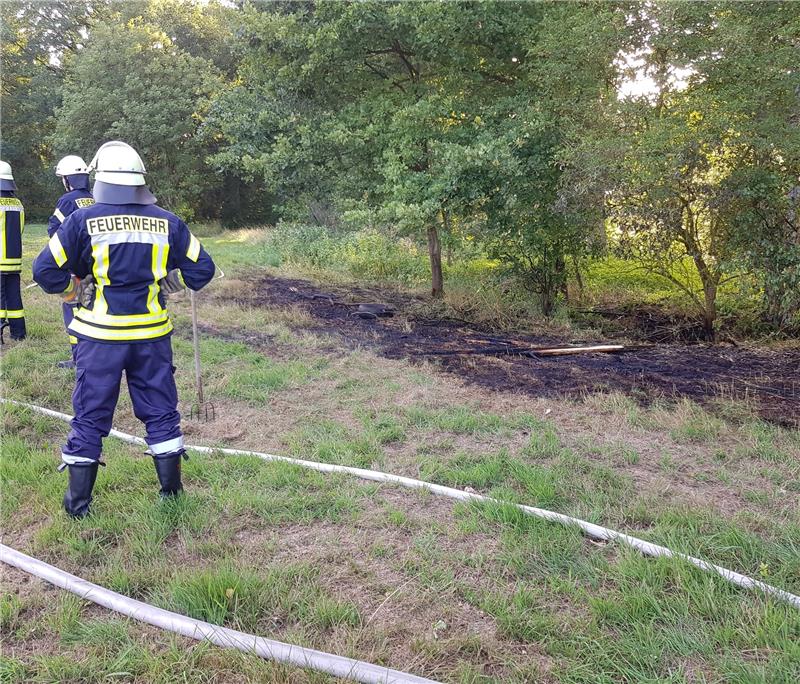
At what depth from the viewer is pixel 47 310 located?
804 cm

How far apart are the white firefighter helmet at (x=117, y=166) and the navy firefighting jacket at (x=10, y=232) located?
3899 millimetres

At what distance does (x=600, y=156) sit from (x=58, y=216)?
19.7 ft

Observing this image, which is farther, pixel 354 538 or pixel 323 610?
pixel 354 538

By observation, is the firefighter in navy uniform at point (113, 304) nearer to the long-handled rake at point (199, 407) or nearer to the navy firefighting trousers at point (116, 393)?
the navy firefighting trousers at point (116, 393)

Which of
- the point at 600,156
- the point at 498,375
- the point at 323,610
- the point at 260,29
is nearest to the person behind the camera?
the point at 323,610

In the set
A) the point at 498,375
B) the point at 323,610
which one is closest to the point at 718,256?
the point at 498,375

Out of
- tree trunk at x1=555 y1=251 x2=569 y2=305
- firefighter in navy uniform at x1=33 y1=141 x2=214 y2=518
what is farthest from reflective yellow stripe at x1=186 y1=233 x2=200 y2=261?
tree trunk at x1=555 y1=251 x2=569 y2=305

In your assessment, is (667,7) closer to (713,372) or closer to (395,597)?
(713,372)

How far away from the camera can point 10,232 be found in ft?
20.4

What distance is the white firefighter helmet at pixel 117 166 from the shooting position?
10.1 ft

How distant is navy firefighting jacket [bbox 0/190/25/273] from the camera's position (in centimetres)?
616

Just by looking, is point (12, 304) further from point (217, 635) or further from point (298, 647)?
point (298, 647)

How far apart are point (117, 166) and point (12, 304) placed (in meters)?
4.36

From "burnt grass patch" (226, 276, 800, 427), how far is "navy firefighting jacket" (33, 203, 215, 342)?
330 centimetres
